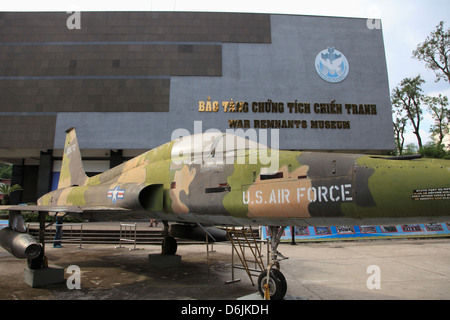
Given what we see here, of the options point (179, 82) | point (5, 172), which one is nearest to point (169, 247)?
point (179, 82)

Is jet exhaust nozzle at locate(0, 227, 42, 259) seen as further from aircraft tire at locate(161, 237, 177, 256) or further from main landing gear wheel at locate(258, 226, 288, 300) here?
main landing gear wheel at locate(258, 226, 288, 300)

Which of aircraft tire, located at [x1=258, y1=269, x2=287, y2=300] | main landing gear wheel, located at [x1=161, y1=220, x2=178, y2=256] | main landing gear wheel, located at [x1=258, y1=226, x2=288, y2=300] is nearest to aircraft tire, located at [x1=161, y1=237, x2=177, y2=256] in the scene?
main landing gear wheel, located at [x1=161, y1=220, x2=178, y2=256]

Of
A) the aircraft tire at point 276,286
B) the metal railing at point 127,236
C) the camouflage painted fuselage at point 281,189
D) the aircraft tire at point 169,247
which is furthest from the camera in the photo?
the metal railing at point 127,236

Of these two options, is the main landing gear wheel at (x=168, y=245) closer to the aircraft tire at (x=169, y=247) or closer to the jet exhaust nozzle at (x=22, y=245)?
the aircraft tire at (x=169, y=247)

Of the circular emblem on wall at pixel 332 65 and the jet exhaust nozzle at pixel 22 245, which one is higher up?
the circular emblem on wall at pixel 332 65

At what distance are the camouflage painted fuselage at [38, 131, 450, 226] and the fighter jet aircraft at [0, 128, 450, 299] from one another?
0.01m

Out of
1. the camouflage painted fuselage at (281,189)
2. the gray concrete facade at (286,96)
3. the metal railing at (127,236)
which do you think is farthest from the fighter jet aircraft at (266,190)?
the gray concrete facade at (286,96)

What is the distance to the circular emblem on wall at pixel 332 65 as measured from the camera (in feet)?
88.4

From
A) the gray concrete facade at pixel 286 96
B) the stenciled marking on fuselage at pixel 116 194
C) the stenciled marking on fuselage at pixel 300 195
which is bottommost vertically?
the stenciled marking on fuselage at pixel 300 195

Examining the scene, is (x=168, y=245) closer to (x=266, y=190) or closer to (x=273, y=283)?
(x=273, y=283)

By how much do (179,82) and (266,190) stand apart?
23079 millimetres

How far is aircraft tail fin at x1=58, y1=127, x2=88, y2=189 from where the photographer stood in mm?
11250

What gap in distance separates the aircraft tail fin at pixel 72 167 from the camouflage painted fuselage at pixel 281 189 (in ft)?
13.9

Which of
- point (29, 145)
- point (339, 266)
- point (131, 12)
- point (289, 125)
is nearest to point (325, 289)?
point (339, 266)
